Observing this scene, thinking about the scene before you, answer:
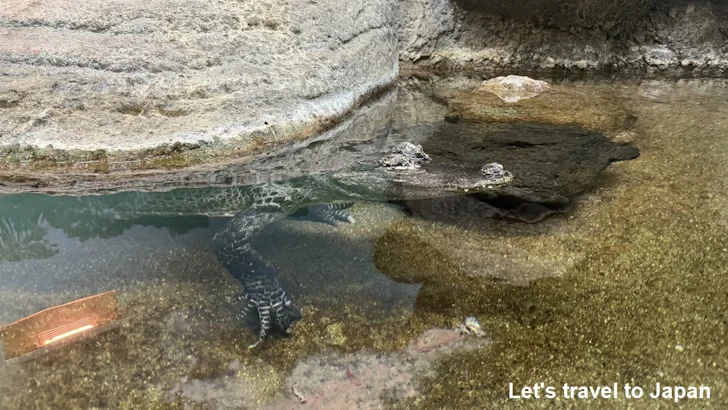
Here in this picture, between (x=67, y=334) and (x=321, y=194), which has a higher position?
(x=321, y=194)

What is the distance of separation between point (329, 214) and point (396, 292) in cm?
80

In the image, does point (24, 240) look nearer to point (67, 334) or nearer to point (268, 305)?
point (67, 334)

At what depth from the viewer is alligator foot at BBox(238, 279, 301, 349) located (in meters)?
2.05

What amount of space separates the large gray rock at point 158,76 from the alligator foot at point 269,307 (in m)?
1.51

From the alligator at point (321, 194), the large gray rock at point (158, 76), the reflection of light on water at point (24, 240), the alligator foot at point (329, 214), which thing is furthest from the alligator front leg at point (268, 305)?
the large gray rock at point (158, 76)

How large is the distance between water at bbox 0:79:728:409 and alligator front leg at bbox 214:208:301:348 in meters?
0.06

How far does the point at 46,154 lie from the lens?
10.6 feet

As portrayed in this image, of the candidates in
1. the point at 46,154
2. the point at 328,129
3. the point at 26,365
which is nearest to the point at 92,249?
the point at 26,365

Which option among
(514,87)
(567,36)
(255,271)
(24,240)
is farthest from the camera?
(567,36)

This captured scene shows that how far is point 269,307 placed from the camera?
2.12 meters

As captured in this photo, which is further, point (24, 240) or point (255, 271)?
point (24, 240)

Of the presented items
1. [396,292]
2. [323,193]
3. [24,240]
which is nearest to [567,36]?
[323,193]

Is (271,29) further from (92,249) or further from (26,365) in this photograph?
(26,365)

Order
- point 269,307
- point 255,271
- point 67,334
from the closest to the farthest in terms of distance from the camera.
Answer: point 67,334, point 269,307, point 255,271
